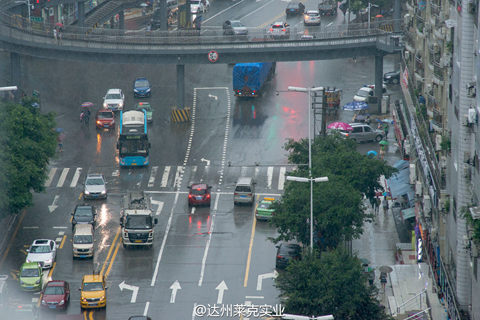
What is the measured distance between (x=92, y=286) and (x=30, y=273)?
221 inches

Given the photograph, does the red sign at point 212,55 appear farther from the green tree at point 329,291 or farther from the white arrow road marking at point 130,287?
the green tree at point 329,291

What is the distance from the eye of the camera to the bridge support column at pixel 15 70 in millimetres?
121875

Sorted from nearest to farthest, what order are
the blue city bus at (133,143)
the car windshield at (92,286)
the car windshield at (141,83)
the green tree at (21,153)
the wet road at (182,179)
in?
the car windshield at (92,286) < the wet road at (182,179) < the green tree at (21,153) < the blue city bus at (133,143) < the car windshield at (141,83)

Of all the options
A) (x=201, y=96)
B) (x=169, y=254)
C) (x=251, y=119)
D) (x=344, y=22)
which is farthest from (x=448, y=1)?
(x=344, y=22)

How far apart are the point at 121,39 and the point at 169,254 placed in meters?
35.6

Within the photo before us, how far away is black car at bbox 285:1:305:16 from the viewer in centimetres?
15800

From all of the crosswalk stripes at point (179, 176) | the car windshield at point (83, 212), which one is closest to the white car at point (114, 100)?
the crosswalk stripes at point (179, 176)

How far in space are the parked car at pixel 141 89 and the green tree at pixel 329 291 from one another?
59222 mm

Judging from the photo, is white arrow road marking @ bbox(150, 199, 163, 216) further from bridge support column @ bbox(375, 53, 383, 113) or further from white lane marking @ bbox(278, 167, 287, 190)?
bridge support column @ bbox(375, 53, 383, 113)

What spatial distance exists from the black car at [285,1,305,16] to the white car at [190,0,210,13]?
11.3 meters

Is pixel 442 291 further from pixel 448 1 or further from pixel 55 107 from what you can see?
pixel 55 107

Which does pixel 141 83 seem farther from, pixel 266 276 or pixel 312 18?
pixel 266 276

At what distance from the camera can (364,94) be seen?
4966 inches

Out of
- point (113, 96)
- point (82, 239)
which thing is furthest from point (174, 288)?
point (113, 96)
